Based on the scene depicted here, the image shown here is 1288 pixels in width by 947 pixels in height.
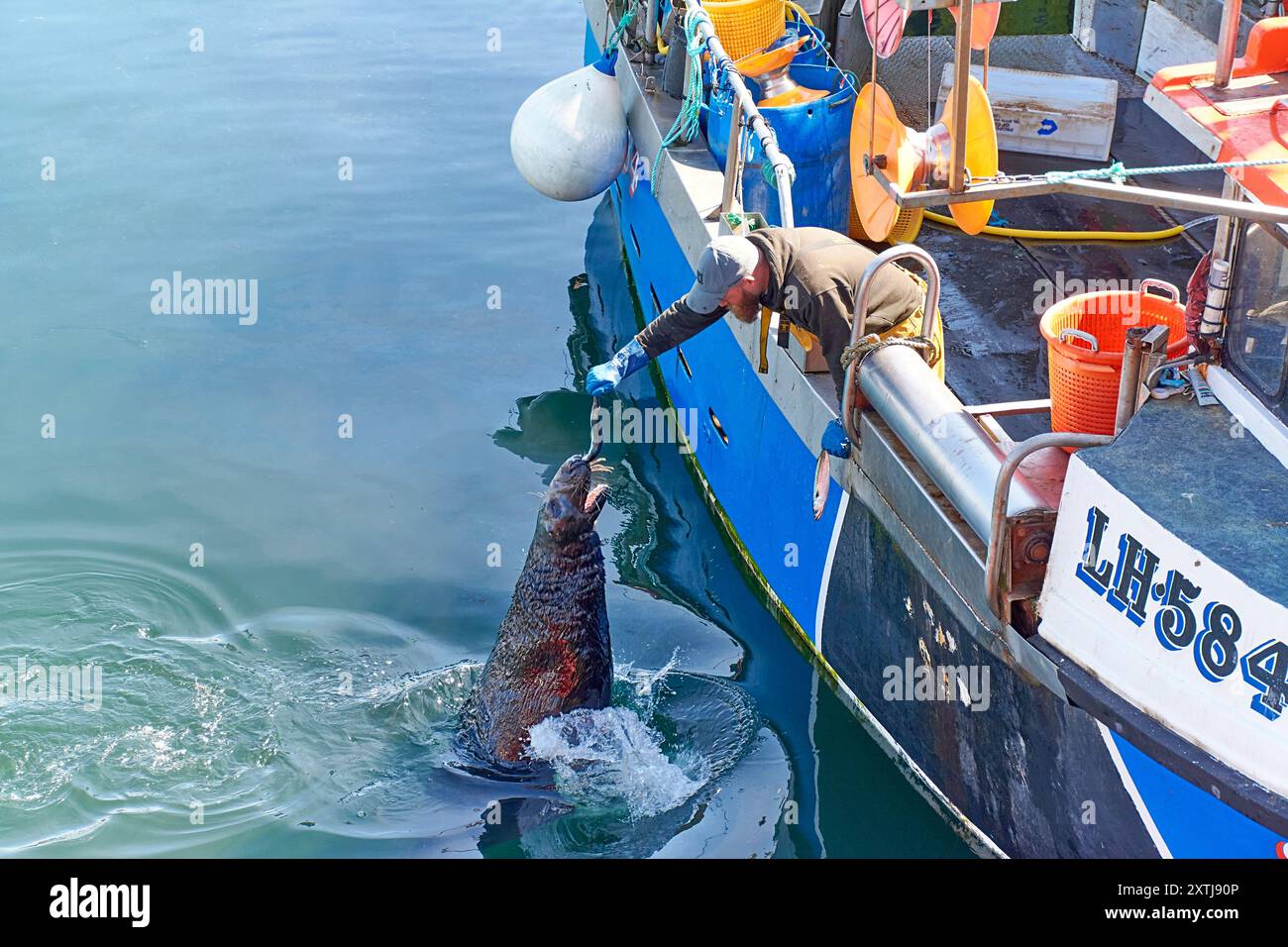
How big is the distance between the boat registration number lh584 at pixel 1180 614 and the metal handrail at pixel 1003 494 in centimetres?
26

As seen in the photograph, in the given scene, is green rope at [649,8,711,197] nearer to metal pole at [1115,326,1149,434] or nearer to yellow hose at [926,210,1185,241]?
yellow hose at [926,210,1185,241]

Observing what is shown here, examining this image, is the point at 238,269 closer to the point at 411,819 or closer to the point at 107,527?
the point at 107,527

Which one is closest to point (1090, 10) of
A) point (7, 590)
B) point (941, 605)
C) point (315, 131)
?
point (941, 605)

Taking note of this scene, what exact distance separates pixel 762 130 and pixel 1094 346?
6.88ft

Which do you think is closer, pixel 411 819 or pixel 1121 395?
pixel 1121 395

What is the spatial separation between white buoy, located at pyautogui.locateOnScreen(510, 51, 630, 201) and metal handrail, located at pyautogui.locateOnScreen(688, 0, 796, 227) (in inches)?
70.6

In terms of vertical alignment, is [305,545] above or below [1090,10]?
below

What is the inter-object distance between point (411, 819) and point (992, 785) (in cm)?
247

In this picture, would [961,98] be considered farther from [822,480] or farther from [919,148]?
[822,480]

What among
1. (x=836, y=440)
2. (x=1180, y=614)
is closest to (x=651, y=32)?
(x=836, y=440)

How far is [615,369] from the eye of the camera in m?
A: 5.57

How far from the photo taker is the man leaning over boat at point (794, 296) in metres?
5.59
